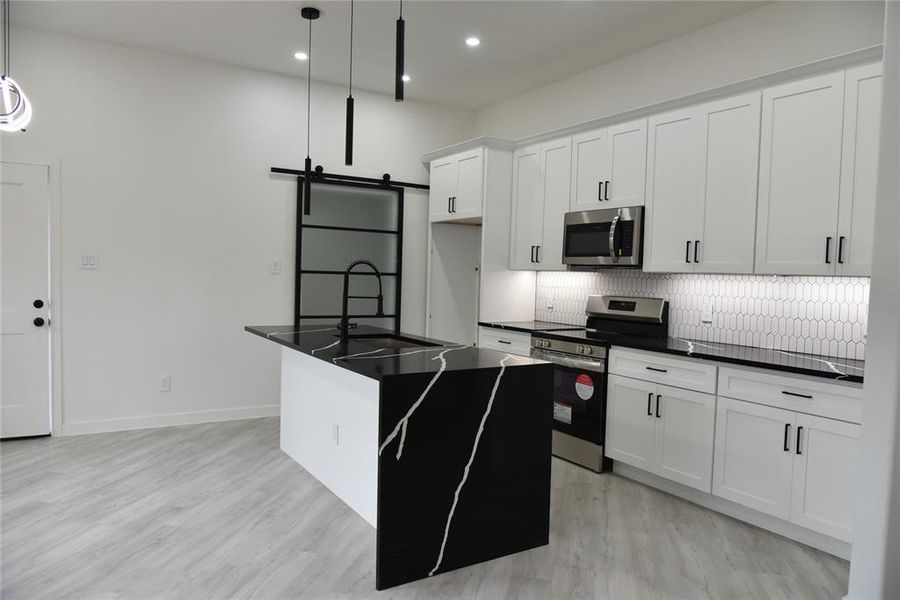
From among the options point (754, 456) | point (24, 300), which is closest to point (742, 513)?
point (754, 456)

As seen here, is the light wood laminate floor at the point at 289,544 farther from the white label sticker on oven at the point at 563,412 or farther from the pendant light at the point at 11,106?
the pendant light at the point at 11,106

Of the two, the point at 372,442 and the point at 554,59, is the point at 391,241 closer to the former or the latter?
the point at 554,59

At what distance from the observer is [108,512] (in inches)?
127

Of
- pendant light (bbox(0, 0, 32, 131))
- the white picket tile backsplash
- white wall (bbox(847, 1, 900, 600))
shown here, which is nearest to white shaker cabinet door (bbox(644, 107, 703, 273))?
the white picket tile backsplash

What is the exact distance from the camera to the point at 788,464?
3.01m

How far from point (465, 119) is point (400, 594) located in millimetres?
4956

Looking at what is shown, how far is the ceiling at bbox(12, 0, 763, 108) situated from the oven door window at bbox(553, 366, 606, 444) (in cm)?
238

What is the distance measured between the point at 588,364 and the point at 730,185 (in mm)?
1439

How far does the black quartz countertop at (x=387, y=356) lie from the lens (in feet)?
8.63

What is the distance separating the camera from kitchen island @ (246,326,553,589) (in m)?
2.54

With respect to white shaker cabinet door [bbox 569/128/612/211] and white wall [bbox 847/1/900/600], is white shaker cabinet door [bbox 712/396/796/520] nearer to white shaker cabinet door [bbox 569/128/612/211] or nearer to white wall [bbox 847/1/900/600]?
white wall [bbox 847/1/900/600]

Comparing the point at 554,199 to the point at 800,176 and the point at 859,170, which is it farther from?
the point at 859,170

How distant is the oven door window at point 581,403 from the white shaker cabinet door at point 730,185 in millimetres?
1008

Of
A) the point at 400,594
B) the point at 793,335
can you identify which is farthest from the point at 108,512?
the point at 793,335
